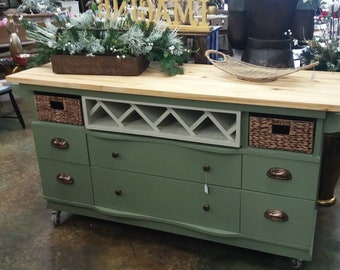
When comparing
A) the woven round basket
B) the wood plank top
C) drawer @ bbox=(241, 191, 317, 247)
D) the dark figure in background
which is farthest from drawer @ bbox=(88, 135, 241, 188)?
the dark figure in background

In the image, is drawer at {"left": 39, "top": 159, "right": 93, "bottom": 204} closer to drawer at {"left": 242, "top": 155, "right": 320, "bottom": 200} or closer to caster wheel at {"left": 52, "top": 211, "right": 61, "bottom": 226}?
caster wheel at {"left": 52, "top": 211, "right": 61, "bottom": 226}

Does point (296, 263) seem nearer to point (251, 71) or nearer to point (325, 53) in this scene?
point (251, 71)

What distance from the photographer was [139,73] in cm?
204

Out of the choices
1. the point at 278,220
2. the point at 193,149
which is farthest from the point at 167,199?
the point at 278,220

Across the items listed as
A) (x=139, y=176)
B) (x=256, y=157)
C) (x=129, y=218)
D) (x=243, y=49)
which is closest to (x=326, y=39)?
(x=243, y=49)

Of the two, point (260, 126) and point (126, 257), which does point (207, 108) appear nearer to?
point (260, 126)

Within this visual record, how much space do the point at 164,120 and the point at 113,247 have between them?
71 cm

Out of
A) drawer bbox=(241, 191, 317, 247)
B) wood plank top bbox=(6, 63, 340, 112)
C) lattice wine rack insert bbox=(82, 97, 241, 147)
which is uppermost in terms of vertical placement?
wood plank top bbox=(6, 63, 340, 112)

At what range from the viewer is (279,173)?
1.75m

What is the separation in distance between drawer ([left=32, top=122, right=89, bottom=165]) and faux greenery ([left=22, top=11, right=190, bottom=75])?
0.37 metres

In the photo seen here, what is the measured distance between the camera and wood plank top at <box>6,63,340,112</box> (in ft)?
5.35

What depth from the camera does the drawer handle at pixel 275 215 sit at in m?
1.81

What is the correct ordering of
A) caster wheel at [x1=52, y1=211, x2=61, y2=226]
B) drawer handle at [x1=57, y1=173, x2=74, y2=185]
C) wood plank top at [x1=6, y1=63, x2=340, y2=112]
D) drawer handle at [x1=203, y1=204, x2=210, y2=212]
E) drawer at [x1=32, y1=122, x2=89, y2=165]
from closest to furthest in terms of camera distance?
wood plank top at [x1=6, y1=63, x2=340, y2=112] < drawer handle at [x1=203, y1=204, x2=210, y2=212] < drawer at [x1=32, y1=122, x2=89, y2=165] < drawer handle at [x1=57, y1=173, x2=74, y2=185] < caster wheel at [x1=52, y1=211, x2=61, y2=226]

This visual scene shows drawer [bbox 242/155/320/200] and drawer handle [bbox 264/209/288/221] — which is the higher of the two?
drawer [bbox 242/155/320/200]
